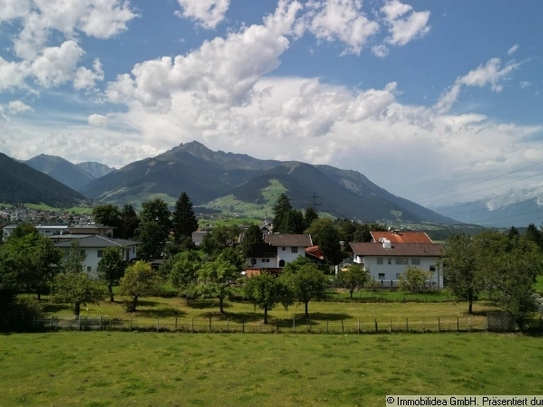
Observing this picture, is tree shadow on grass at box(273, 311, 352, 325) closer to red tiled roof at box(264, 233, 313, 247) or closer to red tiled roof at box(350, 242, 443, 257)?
red tiled roof at box(350, 242, 443, 257)

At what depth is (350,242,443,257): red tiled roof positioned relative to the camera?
218 feet

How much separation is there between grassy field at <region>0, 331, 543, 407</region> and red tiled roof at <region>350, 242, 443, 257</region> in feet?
104

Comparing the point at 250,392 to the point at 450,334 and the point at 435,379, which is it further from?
the point at 450,334

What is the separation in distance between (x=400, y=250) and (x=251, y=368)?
4837 centimetres

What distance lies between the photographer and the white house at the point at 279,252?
8056 centimetres

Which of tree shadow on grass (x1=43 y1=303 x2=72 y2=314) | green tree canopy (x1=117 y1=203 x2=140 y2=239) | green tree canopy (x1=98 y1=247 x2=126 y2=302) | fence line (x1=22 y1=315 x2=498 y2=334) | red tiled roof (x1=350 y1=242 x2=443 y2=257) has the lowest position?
fence line (x1=22 y1=315 x2=498 y2=334)

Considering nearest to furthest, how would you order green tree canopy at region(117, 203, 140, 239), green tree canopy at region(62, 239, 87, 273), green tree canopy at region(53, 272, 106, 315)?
1. green tree canopy at region(53, 272, 106, 315)
2. green tree canopy at region(62, 239, 87, 273)
3. green tree canopy at region(117, 203, 140, 239)

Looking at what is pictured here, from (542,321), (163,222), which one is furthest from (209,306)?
(163,222)

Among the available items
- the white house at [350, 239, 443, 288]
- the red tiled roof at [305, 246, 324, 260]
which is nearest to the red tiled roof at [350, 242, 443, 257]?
the white house at [350, 239, 443, 288]

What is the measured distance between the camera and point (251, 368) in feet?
82.3

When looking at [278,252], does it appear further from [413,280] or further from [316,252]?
[413,280]

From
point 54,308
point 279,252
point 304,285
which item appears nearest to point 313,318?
point 304,285

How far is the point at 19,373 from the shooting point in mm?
23375

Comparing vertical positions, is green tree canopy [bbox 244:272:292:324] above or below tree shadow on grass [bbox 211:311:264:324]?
above
